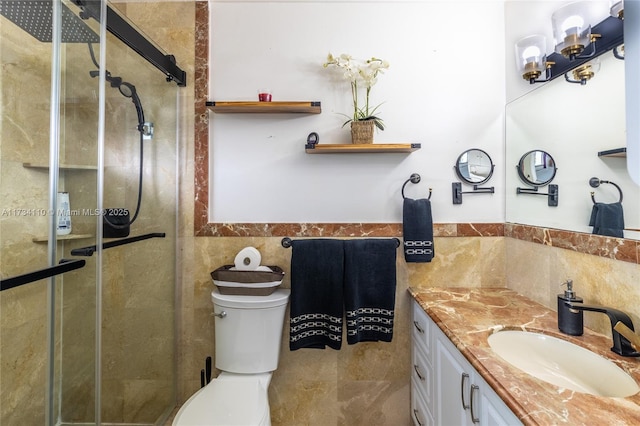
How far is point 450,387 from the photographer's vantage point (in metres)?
1.08

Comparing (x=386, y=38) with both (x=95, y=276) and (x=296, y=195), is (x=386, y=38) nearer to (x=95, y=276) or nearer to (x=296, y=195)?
(x=296, y=195)

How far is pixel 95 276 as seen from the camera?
121 cm

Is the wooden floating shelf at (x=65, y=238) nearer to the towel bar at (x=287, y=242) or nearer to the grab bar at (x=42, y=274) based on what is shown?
the grab bar at (x=42, y=274)

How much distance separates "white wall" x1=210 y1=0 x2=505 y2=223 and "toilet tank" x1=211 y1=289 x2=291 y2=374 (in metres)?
0.47

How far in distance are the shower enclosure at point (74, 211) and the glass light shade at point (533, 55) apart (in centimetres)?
185

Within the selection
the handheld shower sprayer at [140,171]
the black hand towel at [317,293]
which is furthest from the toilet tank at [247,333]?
the handheld shower sprayer at [140,171]

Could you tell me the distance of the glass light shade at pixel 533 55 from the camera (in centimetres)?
137

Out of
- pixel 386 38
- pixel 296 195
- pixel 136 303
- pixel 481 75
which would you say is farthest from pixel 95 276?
pixel 481 75

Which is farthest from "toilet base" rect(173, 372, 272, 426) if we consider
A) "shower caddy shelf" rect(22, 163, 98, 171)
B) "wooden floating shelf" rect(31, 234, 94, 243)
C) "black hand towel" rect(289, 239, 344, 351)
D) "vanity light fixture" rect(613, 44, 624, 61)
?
"vanity light fixture" rect(613, 44, 624, 61)

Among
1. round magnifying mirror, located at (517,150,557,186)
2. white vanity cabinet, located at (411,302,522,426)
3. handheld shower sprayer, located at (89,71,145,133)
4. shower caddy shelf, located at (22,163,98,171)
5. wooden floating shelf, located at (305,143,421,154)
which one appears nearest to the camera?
white vanity cabinet, located at (411,302,522,426)

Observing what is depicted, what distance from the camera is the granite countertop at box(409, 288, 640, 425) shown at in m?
0.65

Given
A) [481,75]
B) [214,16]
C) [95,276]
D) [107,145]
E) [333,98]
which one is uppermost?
[214,16]

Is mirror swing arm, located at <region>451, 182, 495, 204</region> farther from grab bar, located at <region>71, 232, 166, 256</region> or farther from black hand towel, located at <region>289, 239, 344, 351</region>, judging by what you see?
grab bar, located at <region>71, 232, 166, 256</region>

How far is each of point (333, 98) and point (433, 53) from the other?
645 mm
